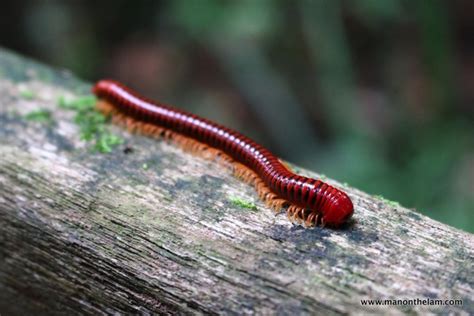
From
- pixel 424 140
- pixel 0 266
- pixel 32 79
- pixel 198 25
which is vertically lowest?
pixel 0 266

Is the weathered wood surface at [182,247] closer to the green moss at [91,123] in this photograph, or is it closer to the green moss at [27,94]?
the green moss at [91,123]

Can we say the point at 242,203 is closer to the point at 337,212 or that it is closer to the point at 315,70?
the point at 337,212

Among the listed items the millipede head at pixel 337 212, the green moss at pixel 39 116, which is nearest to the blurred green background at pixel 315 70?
the millipede head at pixel 337 212

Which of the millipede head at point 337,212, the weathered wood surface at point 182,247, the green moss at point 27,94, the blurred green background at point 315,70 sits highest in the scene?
the blurred green background at point 315,70

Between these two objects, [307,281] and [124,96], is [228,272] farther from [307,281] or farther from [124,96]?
[124,96]

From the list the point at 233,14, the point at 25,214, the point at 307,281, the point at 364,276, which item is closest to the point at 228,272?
the point at 307,281
